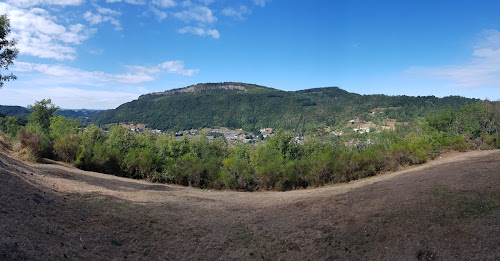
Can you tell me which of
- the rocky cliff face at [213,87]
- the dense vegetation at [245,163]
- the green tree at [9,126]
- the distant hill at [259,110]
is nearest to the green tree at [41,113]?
the green tree at [9,126]

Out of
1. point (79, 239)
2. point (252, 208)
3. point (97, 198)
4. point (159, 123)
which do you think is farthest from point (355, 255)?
point (159, 123)

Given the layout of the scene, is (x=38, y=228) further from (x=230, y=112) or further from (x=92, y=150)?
(x=230, y=112)

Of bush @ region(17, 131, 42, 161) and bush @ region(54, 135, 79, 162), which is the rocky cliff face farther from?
bush @ region(17, 131, 42, 161)

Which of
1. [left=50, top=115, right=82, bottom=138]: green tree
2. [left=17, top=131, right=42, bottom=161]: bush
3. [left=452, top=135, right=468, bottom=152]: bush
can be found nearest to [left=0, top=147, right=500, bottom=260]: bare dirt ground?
[left=17, top=131, right=42, bottom=161]: bush

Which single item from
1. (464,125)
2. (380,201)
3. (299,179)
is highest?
(464,125)

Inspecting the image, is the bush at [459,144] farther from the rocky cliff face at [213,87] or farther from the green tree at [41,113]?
the rocky cliff face at [213,87]

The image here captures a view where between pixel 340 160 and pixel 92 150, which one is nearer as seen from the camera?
pixel 340 160
